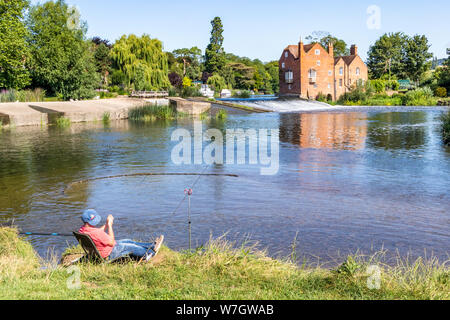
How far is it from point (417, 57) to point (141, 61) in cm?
6154

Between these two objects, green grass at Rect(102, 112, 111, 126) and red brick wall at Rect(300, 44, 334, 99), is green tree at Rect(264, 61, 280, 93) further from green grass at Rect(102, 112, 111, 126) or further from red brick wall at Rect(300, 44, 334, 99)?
green grass at Rect(102, 112, 111, 126)

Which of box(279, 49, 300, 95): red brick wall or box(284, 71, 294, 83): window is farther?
box(284, 71, 294, 83): window

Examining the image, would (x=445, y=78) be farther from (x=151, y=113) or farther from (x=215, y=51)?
(x=151, y=113)

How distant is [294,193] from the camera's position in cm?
1353

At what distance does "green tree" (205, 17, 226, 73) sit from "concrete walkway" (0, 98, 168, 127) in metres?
52.1

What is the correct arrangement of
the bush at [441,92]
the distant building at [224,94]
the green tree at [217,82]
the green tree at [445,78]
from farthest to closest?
1. the green tree at [217,82]
2. the distant building at [224,94]
3. the green tree at [445,78]
4. the bush at [441,92]

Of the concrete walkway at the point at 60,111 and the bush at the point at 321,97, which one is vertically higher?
the bush at the point at 321,97

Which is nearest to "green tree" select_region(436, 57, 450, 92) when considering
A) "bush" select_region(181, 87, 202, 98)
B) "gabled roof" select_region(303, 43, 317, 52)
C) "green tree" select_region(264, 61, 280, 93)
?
"gabled roof" select_region(303, 43, 317, 52)

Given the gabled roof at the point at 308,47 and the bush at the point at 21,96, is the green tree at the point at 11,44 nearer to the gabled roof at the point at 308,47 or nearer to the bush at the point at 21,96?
the bush at the point at 21,96

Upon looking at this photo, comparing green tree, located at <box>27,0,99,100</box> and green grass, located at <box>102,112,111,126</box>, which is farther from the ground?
green tree, located at <box>27,0,99,100</box>

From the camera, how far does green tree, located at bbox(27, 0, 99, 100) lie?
46250 mm

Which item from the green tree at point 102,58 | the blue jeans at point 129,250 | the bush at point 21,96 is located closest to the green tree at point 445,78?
the green tree at point 102,58

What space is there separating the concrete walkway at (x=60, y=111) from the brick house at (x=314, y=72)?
123 feet

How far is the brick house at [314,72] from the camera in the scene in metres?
77.6
